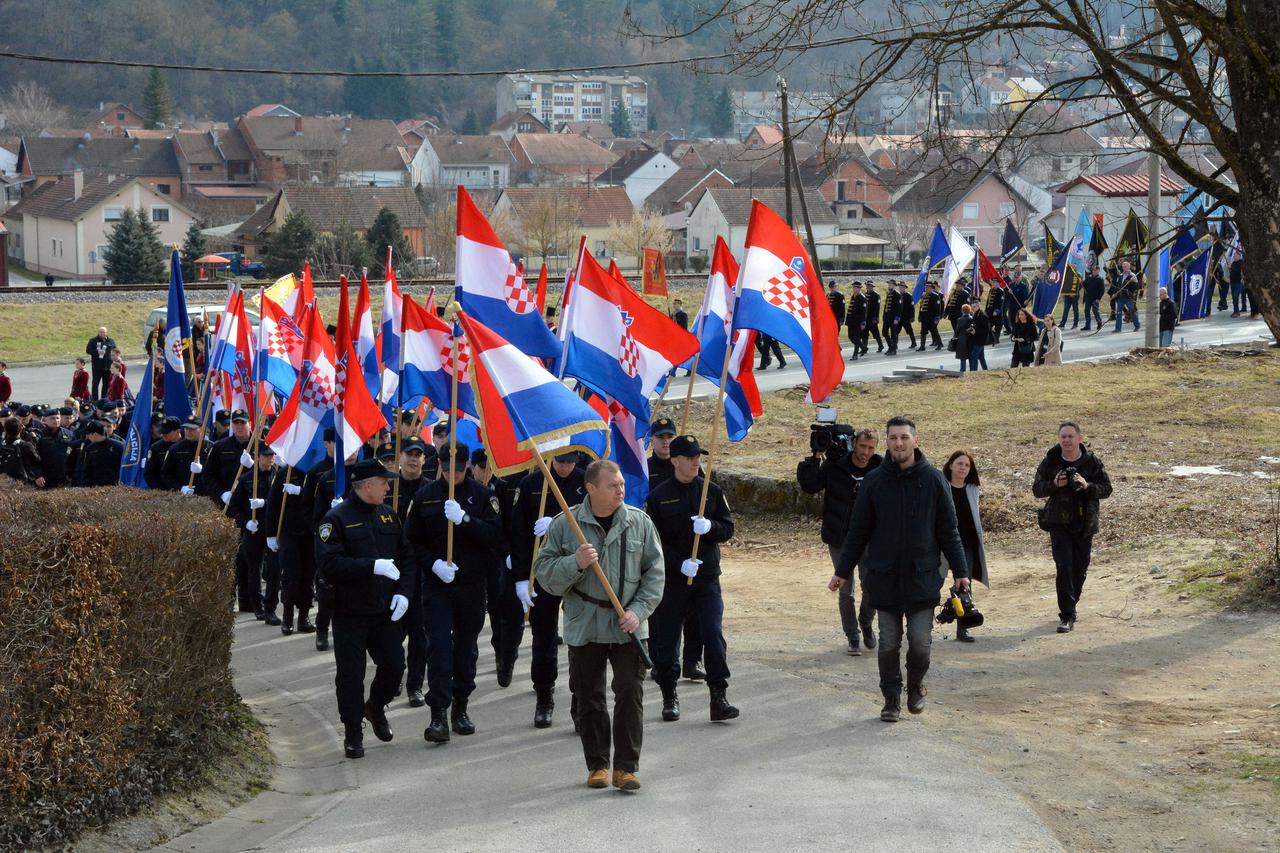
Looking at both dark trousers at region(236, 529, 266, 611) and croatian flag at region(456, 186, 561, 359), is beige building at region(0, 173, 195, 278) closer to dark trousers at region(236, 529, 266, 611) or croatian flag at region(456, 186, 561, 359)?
dark trousers at region(236, 529, 266, 611)

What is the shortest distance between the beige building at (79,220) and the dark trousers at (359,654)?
7542 centimetres

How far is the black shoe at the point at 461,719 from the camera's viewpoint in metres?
8.87

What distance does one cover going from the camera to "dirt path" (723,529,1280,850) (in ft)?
22.9

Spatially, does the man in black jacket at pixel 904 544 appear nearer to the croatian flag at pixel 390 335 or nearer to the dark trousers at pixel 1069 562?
the dark trousers at pixel 1069 562

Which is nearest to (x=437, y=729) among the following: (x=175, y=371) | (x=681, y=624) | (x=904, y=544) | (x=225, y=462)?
(x=681, y=624)

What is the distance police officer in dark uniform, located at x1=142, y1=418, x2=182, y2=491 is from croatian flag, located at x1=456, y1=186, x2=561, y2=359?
5369 millimetres

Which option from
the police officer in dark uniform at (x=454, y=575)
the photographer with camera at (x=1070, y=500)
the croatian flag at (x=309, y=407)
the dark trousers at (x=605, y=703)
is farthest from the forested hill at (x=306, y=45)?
the dark trousers at (x=605, y=703)

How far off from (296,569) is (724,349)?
12.8 ft

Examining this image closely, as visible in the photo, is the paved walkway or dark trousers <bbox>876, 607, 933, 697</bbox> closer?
the paved walkway

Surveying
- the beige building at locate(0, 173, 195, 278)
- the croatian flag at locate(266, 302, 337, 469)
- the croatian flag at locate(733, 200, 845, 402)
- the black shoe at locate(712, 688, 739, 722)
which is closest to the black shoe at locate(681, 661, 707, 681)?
the black shoe at locate(712, 688, 739, 722)

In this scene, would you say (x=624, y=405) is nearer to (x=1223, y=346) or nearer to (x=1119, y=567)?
(x=1119, y=567)

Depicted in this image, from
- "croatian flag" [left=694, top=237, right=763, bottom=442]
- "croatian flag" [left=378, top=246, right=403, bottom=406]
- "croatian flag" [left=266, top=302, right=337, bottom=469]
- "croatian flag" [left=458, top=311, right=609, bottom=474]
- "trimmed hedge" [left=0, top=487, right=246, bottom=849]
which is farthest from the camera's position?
"croatian flag" [left=378, top=246, right=403, bottom=406]

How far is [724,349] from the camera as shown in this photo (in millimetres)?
11406

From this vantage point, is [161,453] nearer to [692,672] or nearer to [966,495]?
[692,672]
